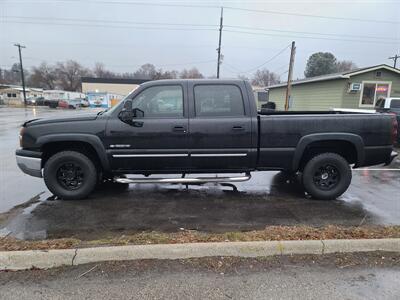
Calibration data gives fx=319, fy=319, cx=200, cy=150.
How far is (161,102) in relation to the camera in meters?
Result: 5.14

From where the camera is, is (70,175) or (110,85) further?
(110,85)

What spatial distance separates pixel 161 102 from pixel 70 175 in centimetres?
192

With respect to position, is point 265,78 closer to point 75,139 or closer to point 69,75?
point 69,75

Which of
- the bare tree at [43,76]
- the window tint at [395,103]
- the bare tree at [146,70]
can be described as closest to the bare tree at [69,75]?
the bare tree at [43,76]

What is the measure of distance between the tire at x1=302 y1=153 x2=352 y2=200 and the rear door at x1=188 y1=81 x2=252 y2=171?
107cm

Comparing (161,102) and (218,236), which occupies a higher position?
(161,102)

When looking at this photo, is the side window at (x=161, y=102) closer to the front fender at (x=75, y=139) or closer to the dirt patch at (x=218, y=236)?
the front fender at (x=75, y=139)

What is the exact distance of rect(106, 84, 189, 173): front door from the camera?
501 cm

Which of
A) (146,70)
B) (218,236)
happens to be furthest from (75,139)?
(146,70)

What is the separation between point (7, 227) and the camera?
4184 millimetres

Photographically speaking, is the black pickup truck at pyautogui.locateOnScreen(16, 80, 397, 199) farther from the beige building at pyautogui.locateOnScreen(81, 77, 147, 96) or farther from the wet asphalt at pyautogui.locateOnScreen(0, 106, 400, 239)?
the beige building at pyautogui.locateOnScreen(81, 77, 147, 96)

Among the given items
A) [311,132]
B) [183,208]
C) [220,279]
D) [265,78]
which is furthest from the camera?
[265,78]

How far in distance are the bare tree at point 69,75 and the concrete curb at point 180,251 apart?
11162 cm

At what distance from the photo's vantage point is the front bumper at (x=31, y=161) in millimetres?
5043
